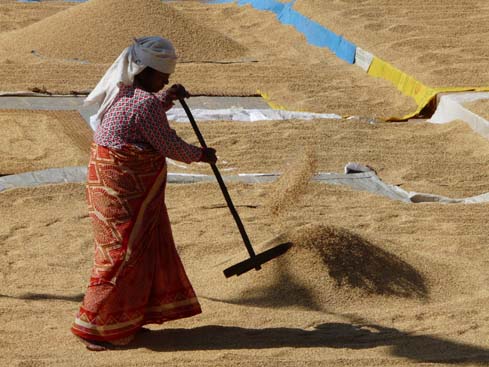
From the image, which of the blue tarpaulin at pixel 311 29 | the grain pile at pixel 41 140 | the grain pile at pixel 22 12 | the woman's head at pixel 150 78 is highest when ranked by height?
the woman's head at pixel 150 78

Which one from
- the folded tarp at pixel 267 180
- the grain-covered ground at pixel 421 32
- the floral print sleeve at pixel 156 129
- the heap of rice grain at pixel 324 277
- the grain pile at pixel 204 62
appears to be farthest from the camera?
the grain-covered ground at pixel 421 32

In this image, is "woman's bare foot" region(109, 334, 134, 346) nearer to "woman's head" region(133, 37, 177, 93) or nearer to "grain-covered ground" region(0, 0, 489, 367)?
"grain-covered ground" region(0, 0, 489, 367)

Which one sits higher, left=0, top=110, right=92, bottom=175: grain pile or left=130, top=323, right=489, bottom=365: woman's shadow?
left=130, top=323, right=489, bottom=365: woman's shadow

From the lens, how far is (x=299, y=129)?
27.8 feet

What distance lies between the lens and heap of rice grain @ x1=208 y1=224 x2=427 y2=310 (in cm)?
503

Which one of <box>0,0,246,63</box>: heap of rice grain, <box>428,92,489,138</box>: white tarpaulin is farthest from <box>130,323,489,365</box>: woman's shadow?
<box>0,0,246,63</box>: heap of rice grain

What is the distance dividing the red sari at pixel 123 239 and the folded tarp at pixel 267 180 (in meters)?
2.71

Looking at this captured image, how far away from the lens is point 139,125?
13.5 ft

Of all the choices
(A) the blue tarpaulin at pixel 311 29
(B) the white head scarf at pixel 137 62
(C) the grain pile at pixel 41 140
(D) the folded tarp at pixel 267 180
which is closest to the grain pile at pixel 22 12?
(A) the blue tarpaulin at pixel 311 29

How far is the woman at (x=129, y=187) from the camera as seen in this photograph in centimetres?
414

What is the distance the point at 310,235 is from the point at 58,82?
5.50 meters

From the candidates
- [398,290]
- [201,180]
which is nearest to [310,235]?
[398,290]

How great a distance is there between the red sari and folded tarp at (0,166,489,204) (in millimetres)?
2714

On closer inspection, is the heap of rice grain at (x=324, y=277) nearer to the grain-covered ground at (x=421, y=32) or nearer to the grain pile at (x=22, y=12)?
the grain-covered ground at (x=421, y=32)
